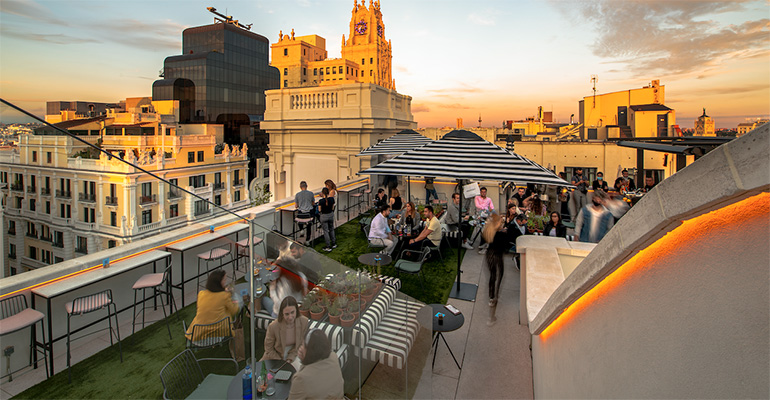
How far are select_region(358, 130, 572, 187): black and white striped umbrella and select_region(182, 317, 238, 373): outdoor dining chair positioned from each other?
421 cm

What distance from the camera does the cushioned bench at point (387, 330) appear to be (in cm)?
383

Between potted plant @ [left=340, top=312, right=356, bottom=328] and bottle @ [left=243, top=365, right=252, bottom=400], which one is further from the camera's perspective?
potted plant @ [left=340, top=312, right=356, bottom=328]

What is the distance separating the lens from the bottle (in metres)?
2.75

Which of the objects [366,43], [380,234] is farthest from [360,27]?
[380,234]

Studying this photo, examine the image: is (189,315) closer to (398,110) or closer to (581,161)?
(398,110)

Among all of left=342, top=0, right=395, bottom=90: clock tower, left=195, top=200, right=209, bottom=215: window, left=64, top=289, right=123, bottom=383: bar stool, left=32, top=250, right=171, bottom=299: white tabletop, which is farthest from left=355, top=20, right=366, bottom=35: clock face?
left=195, top=200, right=209, bottom=215: window

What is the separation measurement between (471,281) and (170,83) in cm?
8384

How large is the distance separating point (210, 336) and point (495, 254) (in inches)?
189

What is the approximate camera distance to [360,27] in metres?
115

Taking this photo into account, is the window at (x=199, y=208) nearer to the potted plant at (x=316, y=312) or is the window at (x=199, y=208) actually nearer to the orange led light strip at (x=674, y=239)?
the potted plant at (x=316, y=312)

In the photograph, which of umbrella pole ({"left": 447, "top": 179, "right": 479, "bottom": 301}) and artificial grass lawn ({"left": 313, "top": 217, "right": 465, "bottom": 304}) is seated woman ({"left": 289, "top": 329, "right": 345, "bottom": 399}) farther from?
umbrella pole ({"left": 447, "top": 179, "right": 479, "bottom": 301})

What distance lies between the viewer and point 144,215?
26.5m

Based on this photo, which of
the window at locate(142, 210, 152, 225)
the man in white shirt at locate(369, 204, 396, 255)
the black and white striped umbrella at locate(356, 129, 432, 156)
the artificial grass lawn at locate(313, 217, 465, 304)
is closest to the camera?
the artificial grass lawn at locate(313, 217, 465, 304)

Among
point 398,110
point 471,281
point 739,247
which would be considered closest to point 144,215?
point 398,110
